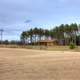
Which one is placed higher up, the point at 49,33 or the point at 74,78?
the point at 49,33

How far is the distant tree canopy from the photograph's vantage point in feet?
348

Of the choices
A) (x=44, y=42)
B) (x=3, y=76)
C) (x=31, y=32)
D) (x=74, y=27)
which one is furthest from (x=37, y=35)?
(x=3, y=76)

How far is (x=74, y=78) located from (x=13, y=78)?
2.38 meters

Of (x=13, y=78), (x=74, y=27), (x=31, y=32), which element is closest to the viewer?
(x=13, y=78)

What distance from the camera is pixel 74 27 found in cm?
10388

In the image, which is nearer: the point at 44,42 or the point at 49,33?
the point at 44,42

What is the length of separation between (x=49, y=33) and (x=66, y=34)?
40.3 ft

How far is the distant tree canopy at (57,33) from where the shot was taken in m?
106

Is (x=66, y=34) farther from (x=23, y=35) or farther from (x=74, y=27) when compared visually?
(x=23, y=35)

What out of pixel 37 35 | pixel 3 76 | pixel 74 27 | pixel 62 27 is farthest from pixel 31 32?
pixel 3 76

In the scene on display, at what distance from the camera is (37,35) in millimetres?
124875

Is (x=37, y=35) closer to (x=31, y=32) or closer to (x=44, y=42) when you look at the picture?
(x=31, y=32)

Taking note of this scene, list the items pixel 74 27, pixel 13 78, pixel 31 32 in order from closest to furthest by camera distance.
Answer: pixel 13 78 → pixel 74 27 → pixel 31 32

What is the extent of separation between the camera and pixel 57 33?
113312 millimetres
